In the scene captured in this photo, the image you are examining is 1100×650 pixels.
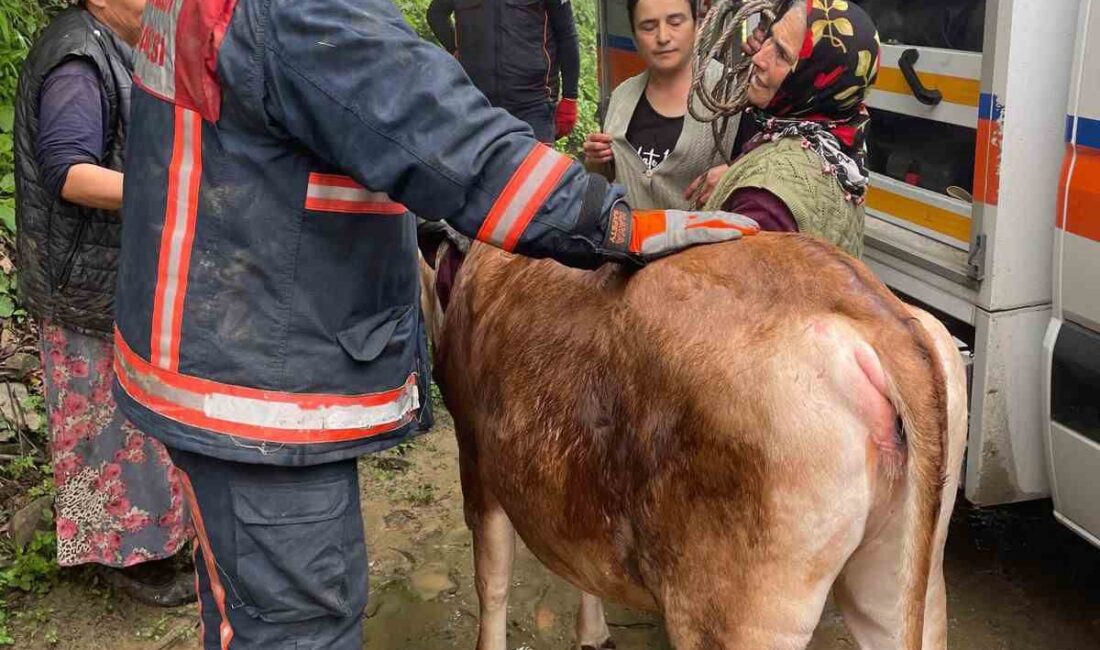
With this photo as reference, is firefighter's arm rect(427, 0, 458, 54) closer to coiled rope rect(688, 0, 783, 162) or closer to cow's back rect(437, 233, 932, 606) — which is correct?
coiled rope rect(688, 0, 783, 162)

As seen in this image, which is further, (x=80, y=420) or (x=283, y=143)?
(x=80, y=420)

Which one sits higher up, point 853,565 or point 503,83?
point 503,83

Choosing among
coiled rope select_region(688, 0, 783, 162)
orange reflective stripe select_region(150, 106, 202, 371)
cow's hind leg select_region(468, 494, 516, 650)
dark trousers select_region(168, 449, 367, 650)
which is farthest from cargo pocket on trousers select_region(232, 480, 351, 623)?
coiled rope select_region(688, 0, 783, 162)

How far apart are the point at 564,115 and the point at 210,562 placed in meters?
4.56

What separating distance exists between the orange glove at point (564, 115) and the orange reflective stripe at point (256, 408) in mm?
4451

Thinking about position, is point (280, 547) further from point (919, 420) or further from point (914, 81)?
point (914, 81)

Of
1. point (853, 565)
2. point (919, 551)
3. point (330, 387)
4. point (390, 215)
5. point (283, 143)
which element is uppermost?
point (283, 143)

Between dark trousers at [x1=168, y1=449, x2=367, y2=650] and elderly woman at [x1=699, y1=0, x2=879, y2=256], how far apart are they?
131 centimetres

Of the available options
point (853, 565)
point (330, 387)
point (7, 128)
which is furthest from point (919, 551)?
point (7, 128)

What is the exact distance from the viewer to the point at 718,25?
303 centimetres

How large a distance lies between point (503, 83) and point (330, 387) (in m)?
4.13

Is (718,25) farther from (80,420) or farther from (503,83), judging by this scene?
(503,83)

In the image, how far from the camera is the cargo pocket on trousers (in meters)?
2.26

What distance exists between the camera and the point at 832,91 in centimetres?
294
